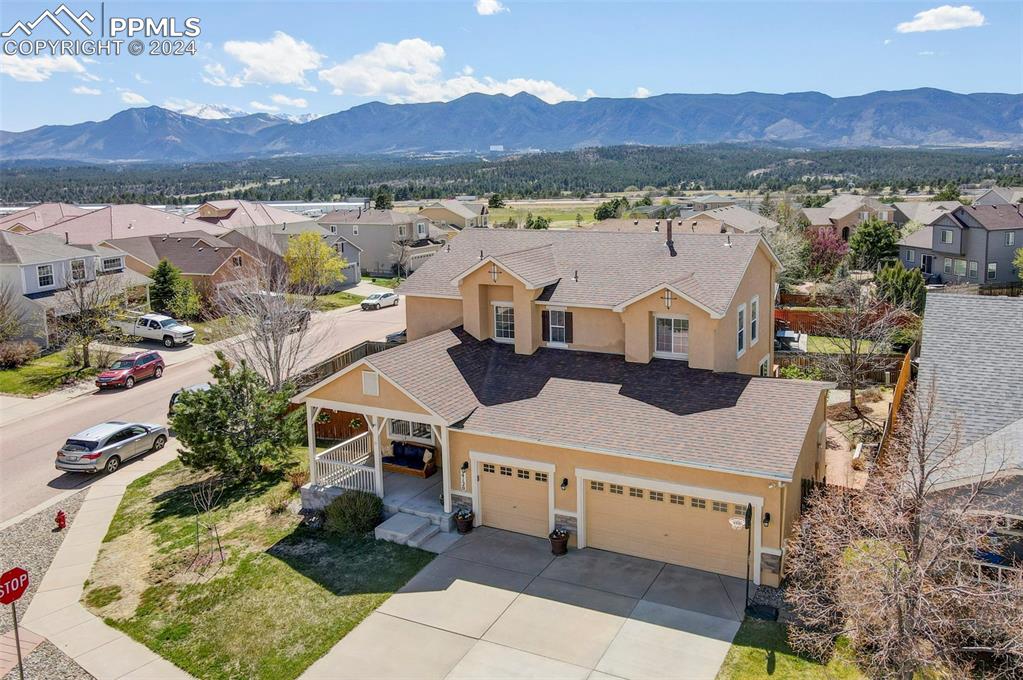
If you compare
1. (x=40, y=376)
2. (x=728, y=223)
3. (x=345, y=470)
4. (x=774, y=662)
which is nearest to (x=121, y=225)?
(x=40, y=376)

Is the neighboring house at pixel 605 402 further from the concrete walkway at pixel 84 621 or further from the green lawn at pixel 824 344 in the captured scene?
the green lawn at pixel 824 344

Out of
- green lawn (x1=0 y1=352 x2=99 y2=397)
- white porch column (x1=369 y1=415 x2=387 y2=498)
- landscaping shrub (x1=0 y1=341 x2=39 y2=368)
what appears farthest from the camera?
landscaping shrub (x1=0 y1=341 x2=39 y2=368)

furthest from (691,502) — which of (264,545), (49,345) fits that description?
(49,345)

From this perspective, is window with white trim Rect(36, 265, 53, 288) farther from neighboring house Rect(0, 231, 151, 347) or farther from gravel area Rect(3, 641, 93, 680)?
Answer: gravel area Rect(3, 641, 93, 680)

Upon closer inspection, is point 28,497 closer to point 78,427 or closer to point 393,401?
point 78,427

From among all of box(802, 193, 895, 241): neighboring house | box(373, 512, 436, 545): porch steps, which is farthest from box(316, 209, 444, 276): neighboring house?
box(373, 512, 436, 545): porch steps
